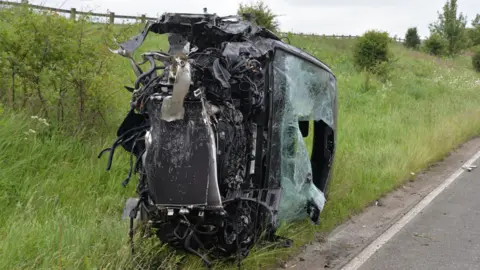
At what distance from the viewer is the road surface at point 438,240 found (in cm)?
544

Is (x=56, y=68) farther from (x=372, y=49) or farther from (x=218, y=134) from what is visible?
(x=372, y=49)

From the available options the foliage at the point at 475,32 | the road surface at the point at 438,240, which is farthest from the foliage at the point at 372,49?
the foliage at the point at 475,32

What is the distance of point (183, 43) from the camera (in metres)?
4.16

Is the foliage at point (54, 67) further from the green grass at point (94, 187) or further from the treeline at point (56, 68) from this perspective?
the green grass at point (94, 187)

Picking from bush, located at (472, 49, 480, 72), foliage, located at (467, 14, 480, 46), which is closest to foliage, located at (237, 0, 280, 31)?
bush, located at (472, 49, 480, 72)

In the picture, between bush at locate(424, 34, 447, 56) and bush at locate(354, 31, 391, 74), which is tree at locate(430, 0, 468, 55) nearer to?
bush at locate(424, 34, 447, 56)

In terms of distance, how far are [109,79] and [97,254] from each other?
3166mm

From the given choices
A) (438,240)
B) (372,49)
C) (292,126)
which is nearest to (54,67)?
(292,126)

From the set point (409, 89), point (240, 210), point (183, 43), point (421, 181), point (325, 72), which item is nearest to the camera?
point (183, 43)

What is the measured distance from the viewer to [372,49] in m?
21.3

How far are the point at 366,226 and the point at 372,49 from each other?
625 inches

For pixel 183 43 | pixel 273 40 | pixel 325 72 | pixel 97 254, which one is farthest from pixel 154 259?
pixel 325 72

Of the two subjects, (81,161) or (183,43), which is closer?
(183,43)

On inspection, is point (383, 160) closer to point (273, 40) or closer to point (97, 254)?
point (273, 40)
